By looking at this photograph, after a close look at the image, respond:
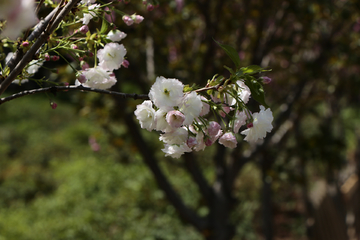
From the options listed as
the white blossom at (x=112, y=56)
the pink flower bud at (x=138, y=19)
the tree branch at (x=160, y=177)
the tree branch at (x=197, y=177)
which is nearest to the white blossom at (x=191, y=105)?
the white blossom at (x=112, y=56)

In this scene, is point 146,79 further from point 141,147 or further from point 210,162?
point 210,162

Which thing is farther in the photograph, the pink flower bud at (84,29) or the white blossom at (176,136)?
the pink flower bud at (84,29)

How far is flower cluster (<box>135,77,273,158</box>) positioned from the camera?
66cm

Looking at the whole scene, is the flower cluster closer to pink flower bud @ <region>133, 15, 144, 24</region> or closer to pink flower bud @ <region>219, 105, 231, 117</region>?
pink flower bud @ <region>219, 105, 231, 117</region>

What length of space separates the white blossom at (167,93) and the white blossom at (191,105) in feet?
0.04

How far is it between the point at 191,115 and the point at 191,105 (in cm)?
2

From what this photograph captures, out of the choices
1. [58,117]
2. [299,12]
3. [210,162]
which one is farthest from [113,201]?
[58,117]

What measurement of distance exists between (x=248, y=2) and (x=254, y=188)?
11.6 feet

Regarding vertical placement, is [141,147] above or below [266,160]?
above

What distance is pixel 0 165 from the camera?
547cm

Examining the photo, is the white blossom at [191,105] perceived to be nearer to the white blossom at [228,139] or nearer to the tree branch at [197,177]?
the white blossom at [228,139]

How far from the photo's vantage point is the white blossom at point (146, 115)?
27.7 inches

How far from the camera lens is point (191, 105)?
669mm

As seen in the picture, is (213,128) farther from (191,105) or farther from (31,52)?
(31,52)
